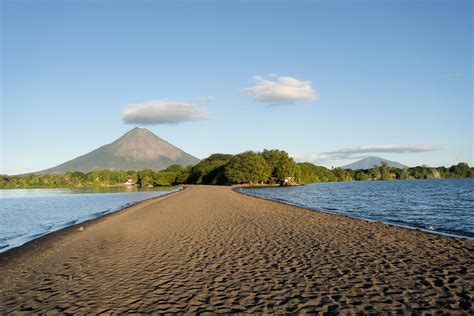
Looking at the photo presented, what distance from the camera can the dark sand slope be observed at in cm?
685

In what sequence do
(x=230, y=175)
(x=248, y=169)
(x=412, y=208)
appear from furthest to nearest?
(x=230, y=175)
(x=248, y=169)
(x=412, y=208)

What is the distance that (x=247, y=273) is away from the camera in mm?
8930

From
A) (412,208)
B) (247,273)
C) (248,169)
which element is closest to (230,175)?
(248,169)

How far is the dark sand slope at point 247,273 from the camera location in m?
6.85

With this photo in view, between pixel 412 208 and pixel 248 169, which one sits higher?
pixel 248 169

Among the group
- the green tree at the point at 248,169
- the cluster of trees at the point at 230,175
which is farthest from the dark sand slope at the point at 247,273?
the cluster of trees at the point at 230,175

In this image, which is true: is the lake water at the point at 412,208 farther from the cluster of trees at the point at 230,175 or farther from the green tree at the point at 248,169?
the cluster of trees at the point at 230,175

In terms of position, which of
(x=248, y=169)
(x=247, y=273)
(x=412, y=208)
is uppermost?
(x=248, y=169)

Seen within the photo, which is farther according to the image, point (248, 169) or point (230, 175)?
point (230, 175)

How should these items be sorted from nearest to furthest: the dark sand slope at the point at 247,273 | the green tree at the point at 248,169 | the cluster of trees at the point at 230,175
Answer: the dark sand slope at the point at 247,273 < the green tree at the point at 248,169 < the cluster of trees at the point at 230,175

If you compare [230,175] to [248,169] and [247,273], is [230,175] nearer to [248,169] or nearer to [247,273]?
[248,169]

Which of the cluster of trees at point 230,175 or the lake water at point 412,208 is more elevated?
the cluster of trees at point 230,175

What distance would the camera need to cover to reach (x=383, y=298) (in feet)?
22.4

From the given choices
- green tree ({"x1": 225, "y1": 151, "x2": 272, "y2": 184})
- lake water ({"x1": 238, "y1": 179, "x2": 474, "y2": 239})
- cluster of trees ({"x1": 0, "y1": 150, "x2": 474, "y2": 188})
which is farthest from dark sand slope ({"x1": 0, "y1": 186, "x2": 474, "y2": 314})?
cluster of trees ({"x1": 0, "y1": 150, "x2": 474, "y2": 188})
